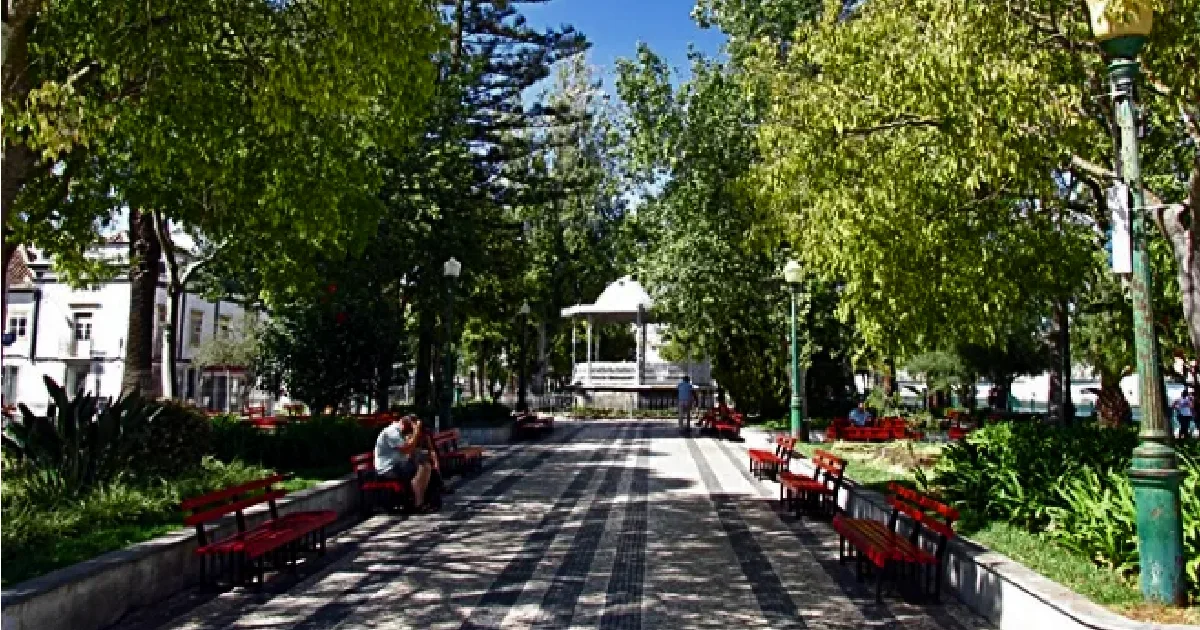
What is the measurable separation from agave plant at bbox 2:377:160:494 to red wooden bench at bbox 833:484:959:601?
755 centimetres

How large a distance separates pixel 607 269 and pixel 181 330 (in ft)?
72.9

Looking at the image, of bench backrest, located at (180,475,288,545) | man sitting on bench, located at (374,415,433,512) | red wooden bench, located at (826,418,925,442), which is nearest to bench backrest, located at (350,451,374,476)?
man sitting on bench, located at (374,415,433,512)

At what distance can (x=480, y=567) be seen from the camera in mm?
8312

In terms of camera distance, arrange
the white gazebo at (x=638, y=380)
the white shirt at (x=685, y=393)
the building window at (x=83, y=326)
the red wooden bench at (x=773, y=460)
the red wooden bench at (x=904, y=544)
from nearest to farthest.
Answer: the red wooden bench at (x=904, y=544), the red wooden bench at (x=773, y=460), the white shirt at (x=685, y=393), the white gazebo at (x=638, y=380), the building window at (x=83, y=326)

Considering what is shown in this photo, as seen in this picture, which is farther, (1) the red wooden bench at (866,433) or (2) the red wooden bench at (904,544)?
(1) the red wooden bench at (866,433)

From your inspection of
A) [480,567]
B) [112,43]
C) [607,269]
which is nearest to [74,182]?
[112,43]

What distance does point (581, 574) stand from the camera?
8078 mm

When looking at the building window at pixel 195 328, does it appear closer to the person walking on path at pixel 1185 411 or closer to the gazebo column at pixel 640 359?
the gazebo column at pixel 640 359

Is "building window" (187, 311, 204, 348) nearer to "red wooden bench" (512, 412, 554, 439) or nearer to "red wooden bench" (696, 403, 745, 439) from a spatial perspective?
"red wooden bench" (512, 412, 554, 439)

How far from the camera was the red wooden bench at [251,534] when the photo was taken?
728cm

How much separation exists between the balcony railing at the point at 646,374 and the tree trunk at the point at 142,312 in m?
26.4

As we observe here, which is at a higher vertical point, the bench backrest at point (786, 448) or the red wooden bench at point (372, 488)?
the bench backrest at point (786, 448)

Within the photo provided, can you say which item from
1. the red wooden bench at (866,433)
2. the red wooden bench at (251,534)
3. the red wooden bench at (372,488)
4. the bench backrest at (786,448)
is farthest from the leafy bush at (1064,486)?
the red wooden bench at (866,433)

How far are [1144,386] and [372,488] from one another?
8.70 metres
